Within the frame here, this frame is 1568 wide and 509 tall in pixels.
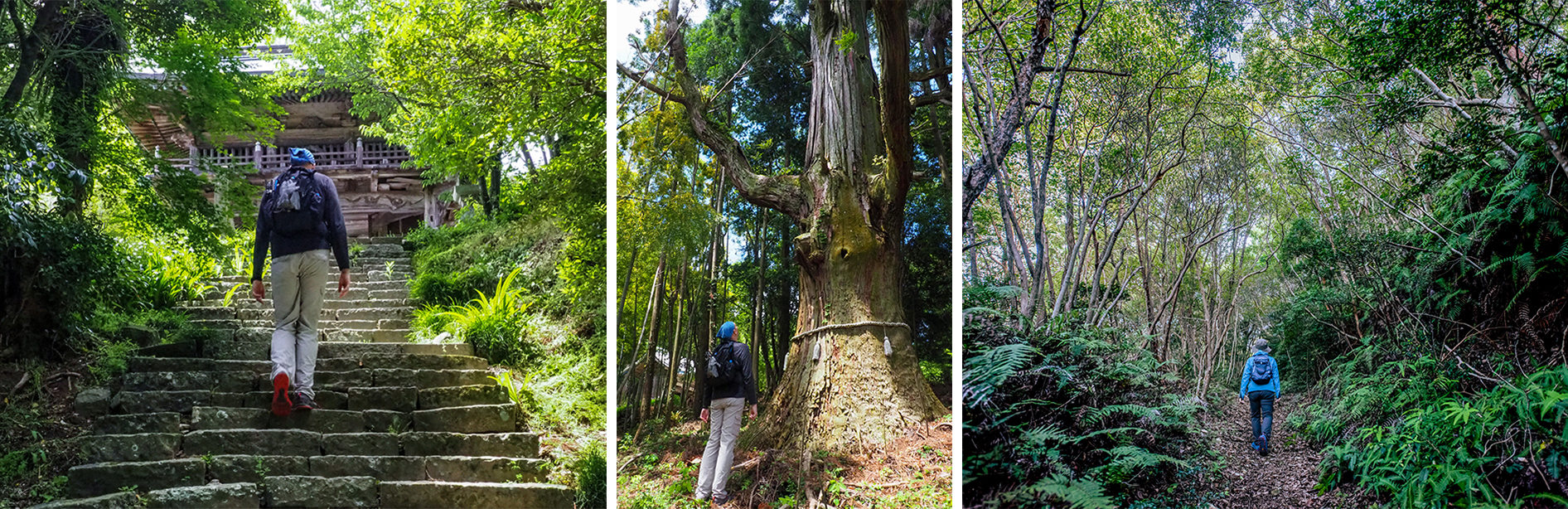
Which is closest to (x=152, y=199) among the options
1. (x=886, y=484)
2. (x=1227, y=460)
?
(x=886, y=484)

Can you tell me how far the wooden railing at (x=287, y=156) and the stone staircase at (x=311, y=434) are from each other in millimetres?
720

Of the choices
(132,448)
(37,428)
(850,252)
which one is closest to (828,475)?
(850,252)

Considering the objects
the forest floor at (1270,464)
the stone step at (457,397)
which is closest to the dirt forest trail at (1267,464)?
the forest floor at (1270,464)

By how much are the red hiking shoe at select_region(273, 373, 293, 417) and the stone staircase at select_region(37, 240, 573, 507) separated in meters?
0.05

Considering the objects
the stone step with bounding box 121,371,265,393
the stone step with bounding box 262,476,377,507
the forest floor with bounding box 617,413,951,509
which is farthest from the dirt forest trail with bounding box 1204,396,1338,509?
the stone step with bounding box 121,371,265,393

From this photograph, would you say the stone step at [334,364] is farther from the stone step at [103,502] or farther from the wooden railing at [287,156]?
the wooden railing at [287,156]

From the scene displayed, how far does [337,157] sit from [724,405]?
3280mm

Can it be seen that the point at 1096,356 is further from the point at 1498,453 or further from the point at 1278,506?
the point at 1498,453

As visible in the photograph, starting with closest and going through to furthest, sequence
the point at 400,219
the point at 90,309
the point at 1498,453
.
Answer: the point at 1498,453
the point at 90,309
the point at 400,219

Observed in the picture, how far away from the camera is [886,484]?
7.11 feet

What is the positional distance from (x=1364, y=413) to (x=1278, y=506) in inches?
16.1

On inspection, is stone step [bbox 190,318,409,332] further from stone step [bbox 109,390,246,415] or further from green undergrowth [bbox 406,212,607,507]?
stone step [bbox 109,390,246,415]

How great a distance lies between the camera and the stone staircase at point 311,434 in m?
2.84

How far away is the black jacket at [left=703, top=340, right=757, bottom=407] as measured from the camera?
7.36 ft
